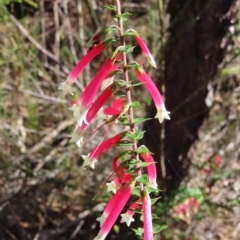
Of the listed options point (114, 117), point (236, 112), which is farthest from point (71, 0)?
point (114, 117)

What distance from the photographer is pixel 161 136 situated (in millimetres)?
3332

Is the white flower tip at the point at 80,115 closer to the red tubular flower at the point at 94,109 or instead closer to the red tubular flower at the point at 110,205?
the red tubular flower at the point at 94,109

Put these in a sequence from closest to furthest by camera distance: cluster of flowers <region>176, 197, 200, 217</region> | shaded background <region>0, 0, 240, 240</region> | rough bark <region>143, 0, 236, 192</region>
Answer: rough bark <region>143, 0, 236, 192</region>
shaded background <region>0, 0, 240, 240</region>
cluster of flowers <region>176, 197, 200, 217</region>

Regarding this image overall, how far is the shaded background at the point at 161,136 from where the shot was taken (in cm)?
306

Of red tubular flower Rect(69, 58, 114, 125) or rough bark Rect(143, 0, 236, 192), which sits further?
rough bark Rect(143, 0, 236, 192)

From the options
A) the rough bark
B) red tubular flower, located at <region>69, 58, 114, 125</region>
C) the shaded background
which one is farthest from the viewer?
the shaded background

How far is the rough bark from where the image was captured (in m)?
2.91

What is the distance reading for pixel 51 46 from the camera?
223 inches

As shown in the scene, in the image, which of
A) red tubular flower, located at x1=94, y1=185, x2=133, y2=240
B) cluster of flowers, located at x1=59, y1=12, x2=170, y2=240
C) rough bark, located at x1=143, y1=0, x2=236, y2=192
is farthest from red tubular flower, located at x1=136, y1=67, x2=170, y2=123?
rough bark, located at x1=143, y1=0, x2=236, y2=192

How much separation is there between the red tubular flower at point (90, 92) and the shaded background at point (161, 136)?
916mm

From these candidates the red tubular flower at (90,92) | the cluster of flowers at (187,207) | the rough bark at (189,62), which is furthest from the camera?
the cluster of flowers at (187,207)

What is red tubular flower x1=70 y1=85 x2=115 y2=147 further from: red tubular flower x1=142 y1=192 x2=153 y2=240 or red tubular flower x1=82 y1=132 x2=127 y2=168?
red tubular flower x1=142 y1=192 x2=153 y2=240

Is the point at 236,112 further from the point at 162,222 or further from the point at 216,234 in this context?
the point at 162,222

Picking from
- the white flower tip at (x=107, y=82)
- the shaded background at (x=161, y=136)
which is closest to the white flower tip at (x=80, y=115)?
the white flower tip at (x=107, y=82)
